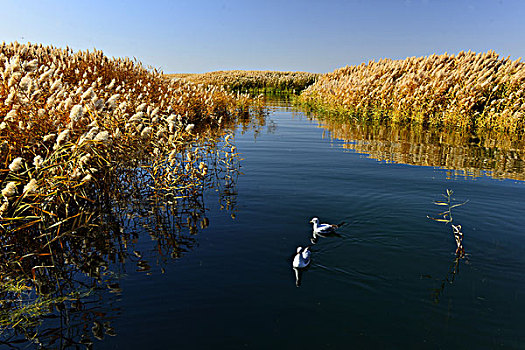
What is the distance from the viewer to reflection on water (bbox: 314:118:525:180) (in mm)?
7250

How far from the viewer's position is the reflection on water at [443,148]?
725cm

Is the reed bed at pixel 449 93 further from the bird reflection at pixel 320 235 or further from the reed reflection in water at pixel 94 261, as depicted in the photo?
the reed reflection in water at pixel 94 261

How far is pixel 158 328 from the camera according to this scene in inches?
102

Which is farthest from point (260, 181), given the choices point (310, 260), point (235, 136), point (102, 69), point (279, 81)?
point (279, 81)

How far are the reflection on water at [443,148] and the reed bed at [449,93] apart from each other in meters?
1.34

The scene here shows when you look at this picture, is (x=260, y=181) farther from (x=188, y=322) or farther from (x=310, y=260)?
(x=188, y=322)

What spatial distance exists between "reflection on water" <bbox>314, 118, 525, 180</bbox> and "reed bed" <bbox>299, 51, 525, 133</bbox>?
1335 millimetres

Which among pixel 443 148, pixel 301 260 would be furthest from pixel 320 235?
pixel 443 148

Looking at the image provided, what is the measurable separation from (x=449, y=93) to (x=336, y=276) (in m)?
12.2

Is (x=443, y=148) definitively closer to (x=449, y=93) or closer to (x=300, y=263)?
(x=449, y=93)

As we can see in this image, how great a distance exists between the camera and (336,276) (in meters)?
3.25

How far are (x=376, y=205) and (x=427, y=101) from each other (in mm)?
10233

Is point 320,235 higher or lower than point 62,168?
lower

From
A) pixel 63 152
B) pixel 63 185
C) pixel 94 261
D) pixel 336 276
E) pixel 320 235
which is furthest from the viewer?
pixel 63 152
